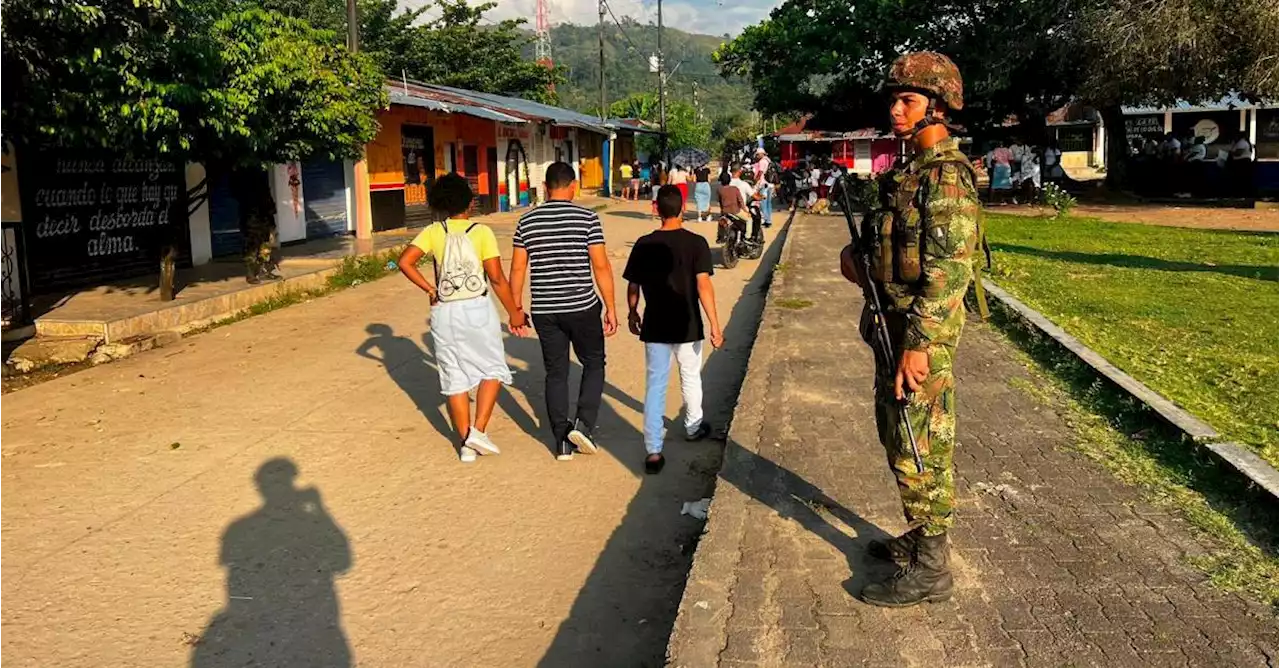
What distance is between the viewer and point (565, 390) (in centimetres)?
552


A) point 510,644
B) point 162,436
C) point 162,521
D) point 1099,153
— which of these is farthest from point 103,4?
point 1099,153

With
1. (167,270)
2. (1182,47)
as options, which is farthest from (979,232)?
(1182,47)

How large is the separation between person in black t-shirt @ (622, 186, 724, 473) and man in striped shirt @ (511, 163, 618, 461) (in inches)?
8.6

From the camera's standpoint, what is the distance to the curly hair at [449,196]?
539cm

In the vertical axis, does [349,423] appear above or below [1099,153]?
below

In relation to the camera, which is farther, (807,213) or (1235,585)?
(807,213)

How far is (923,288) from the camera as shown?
3.15 meters

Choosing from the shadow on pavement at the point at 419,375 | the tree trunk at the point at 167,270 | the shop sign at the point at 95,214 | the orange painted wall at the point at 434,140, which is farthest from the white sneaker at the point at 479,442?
the orange painted wall at the point at 434,140

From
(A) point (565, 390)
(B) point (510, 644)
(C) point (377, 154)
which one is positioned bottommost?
(B) point (510, 644)

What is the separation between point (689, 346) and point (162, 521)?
2.74 metres

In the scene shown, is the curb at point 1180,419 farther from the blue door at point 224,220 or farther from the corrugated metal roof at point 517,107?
the corrugated metal roof at point 517,107

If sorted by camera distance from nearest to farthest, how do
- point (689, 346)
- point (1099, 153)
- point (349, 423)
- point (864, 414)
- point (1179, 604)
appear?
point (1179, 604) → point (689, 346) → point (864, 414) → point (349, 423) → point (1099, 153)

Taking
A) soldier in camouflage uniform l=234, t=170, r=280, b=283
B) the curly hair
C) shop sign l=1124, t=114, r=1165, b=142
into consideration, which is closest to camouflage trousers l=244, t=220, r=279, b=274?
soldier in camouflage uniform l=234, t=170, r=280, b=283

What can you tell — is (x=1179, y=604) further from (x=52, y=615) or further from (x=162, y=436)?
(x=162, y=436)
